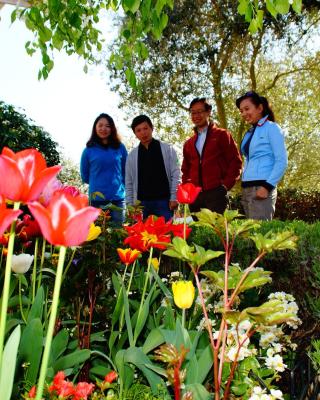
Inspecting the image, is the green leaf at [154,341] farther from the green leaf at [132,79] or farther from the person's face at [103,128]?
the person's face at [103,128]

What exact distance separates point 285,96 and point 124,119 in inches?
202

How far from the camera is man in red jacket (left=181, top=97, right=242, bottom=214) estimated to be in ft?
14.2

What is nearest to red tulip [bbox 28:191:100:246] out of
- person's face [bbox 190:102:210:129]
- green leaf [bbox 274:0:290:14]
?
green leaf [bbox 274:0:290:14]

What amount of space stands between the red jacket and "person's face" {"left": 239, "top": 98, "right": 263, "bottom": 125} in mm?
394

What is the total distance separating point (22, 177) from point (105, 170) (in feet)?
Answer: 12.9

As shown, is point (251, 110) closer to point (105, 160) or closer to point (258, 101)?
point (258, 101)

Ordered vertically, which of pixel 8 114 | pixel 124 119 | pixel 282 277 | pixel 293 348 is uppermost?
pixel 124 119

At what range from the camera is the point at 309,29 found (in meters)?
14.1

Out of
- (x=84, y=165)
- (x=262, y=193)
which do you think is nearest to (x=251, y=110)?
(x=262, y=193)

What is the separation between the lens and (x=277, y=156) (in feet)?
12.7

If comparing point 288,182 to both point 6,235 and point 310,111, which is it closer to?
point 310,111

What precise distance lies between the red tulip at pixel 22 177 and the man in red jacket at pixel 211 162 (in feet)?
11.5

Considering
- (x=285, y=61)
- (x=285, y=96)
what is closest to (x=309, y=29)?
(x=285, y=61)

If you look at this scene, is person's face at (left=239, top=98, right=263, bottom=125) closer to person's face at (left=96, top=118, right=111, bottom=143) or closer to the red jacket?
the red jacket
